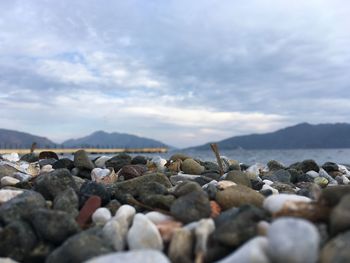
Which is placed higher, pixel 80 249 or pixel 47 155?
pixel 47 155

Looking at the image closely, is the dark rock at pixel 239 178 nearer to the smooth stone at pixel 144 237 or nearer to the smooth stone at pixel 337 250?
the smooth stone at pixel 144 237

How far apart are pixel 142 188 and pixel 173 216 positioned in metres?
1.17

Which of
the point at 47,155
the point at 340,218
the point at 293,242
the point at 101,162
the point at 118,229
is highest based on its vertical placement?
the point at 47,155

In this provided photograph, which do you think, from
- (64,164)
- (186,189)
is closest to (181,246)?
(186,189)

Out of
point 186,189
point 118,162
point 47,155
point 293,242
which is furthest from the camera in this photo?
point 47,155

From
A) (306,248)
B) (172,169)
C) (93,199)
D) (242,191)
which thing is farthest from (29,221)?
(172,169)

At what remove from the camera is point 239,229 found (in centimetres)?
369

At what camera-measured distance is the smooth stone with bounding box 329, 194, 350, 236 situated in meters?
3.39

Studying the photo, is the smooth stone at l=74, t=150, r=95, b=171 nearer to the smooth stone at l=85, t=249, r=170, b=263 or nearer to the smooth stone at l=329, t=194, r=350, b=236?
the smooth stone at l=85, t=249, r=170, b=263

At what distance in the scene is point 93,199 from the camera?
4.81 meters

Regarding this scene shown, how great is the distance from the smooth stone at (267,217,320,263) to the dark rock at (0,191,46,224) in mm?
2577

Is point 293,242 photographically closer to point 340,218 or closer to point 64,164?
point 340,218

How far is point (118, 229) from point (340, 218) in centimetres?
203

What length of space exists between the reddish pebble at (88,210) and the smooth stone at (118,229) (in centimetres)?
41
